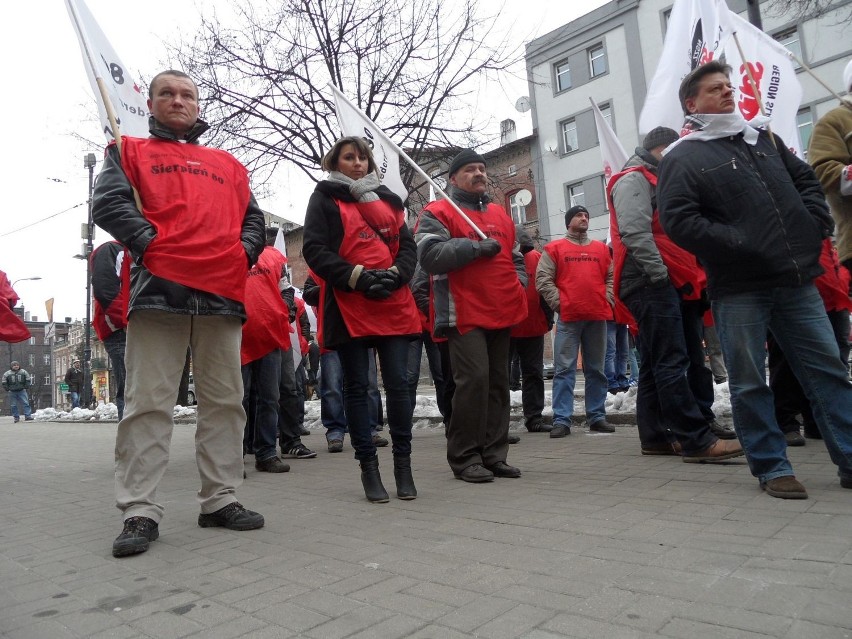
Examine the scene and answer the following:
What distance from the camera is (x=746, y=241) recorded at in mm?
3330

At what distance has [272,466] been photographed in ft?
17.9

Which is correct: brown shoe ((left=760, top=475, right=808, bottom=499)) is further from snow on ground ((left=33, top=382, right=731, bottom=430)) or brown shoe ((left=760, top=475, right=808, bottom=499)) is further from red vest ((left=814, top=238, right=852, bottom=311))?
red vest ((left=814, top=238, right=852, bottom=311))

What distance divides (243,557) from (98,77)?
2.73 meters

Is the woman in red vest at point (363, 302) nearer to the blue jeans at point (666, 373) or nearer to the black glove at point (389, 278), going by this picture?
the black glove at point (389, 278)

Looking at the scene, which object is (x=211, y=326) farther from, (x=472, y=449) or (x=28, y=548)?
(x=472, y=449)

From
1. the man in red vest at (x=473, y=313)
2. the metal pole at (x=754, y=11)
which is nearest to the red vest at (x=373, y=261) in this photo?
the man in red vest at (x=473, y=313)

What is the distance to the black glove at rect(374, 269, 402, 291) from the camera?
3883 millimetres

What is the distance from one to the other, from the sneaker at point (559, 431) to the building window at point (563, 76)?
28.1m

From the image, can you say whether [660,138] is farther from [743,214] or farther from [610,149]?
[610,149]

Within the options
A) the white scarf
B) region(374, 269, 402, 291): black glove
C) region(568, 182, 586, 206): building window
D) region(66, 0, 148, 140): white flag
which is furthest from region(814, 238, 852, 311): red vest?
region(568, 182, 586, 206): building window

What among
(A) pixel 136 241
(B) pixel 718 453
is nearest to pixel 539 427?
(B) pixel 718 453

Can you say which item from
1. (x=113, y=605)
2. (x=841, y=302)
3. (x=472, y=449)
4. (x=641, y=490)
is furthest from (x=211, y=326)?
(x=841, y=302)

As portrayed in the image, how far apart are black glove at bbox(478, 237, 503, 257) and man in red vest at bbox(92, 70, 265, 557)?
55.2 inches

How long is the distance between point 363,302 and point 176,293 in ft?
3.56
